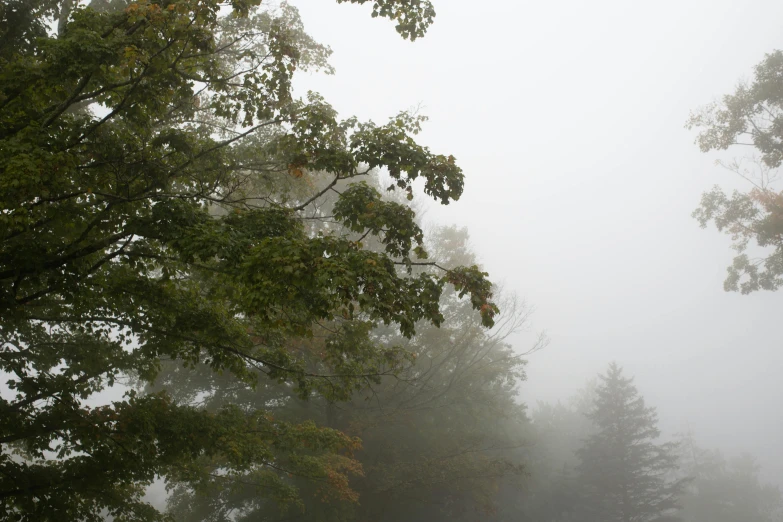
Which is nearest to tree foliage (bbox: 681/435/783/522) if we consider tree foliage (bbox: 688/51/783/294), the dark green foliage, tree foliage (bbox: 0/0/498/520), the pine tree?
the pine tree

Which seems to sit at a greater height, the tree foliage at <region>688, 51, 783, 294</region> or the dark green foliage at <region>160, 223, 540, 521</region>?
the tree foliage at <region>688, 51, 783, 294</region>

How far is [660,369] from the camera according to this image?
154875mm

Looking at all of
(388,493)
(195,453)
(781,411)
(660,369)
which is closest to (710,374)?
(660,369)

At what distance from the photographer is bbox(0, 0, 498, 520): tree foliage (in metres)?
4.36

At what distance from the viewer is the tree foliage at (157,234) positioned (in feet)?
14.3

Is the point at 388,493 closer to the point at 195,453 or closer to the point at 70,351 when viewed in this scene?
the point at 195,453

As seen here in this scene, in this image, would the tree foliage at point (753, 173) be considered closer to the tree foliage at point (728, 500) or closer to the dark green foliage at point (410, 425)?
the dark green foliage at point (410, 425)

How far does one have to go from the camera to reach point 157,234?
4.90 m

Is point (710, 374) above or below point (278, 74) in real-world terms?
above

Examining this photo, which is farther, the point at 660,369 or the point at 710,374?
the point at 660,369

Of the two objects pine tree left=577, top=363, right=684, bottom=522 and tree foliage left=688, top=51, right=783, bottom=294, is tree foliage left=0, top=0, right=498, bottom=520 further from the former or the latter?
pine tree left=577, top=363, right=684, bottom=522

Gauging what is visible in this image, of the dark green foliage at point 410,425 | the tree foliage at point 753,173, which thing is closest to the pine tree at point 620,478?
the dark green foliage at point 410,425

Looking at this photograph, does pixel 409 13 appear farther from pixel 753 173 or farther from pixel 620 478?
pixel 620 478

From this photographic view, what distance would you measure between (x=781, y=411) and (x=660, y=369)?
5187 centimetres
